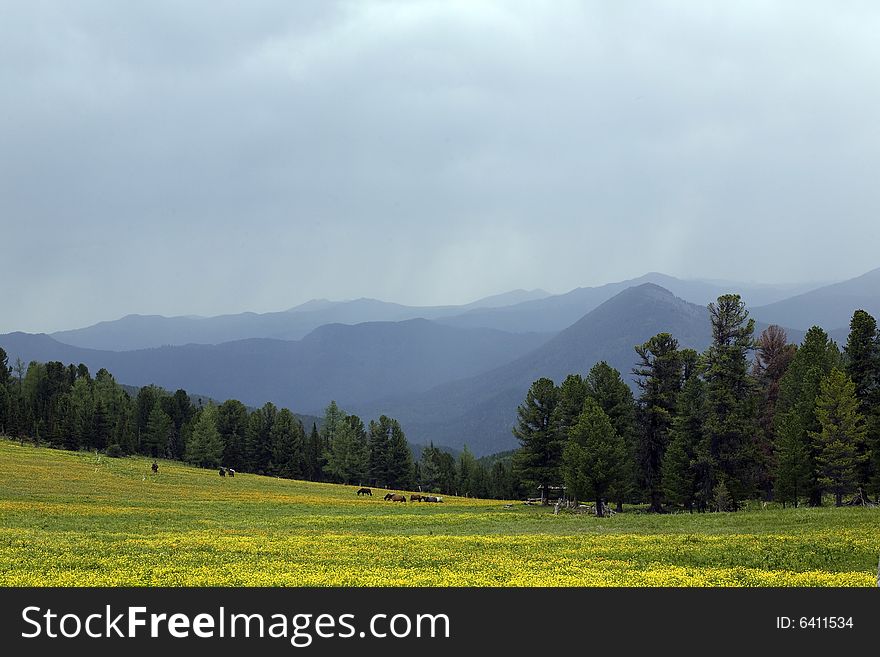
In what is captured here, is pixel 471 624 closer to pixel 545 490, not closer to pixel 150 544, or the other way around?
pixel 150 544

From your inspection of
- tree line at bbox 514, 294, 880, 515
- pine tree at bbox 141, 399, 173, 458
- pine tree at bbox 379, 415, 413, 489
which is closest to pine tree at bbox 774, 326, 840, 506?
tree line at bbox 514, 294, 880, 515

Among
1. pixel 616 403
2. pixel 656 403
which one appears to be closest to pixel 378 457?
pixel 616 403

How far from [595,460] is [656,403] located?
434 inches

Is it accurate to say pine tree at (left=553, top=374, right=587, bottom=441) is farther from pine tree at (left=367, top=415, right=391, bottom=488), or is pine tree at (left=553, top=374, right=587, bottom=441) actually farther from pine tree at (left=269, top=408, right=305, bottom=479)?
pine tree at (left=269, top=408, right=305, bottom=479)

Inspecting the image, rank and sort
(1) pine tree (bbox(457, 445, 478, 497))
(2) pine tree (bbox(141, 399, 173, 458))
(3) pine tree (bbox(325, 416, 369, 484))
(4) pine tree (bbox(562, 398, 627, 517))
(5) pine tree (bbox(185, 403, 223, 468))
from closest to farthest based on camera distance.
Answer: (4) pine tree (bbox(562, 398, 627, 517)) < (3) pine tree (bbox(325, 416, 369, 484)) < (5) pine tree (bbox(185, 403, 223, 468)) < (2) pine tree (bbox(141, 399, 173, 458)) < (1) pine tree (bbox(457, 445, 478, 497))

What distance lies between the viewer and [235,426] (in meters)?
144

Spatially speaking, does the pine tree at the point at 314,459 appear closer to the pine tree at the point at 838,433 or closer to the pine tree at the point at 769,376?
the pine tree at the point at 769,376

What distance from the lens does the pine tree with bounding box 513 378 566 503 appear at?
→ 64.6m

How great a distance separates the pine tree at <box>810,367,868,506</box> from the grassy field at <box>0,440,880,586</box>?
8042 mm

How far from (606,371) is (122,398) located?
447 ft

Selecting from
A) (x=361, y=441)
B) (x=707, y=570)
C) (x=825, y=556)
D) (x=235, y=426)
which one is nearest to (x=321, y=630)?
(x=707, y=570)

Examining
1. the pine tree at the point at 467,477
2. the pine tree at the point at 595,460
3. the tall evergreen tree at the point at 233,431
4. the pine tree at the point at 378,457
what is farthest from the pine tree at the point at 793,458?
the tall evergreen tree at the point at 233,431

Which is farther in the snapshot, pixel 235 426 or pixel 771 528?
pixel 235 426

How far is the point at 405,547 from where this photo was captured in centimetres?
2998
